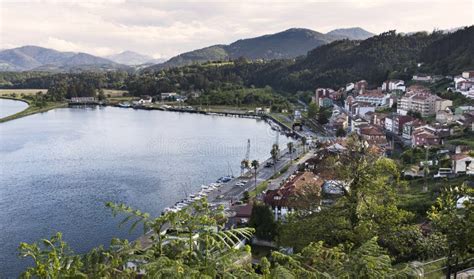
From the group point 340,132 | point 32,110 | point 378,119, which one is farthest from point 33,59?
point 378,119

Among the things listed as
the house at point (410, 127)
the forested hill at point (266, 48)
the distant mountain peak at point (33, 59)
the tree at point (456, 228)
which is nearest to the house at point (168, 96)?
the house at point (410, 127)

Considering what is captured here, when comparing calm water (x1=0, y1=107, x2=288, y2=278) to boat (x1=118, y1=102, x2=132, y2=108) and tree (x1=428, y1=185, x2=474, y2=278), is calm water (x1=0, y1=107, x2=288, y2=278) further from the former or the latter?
boat (x1=118, y1=102, x2=132, y2=108)

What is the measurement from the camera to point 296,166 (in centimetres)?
1452

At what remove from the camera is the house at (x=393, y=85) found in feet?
83.7

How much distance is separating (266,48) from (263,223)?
317 ft

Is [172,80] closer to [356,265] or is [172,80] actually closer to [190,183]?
[190,183]

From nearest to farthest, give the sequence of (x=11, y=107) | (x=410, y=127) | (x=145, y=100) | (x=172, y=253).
→ (x=172, y=253)
(x=410, y=127)
(x=11, y=107)
(x=145, y=100)

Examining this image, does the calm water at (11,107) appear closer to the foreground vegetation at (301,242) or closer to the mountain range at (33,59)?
the foreground vegetation at (301,242)

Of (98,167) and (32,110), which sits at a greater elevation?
(32,110)

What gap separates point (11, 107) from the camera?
35.8 meters

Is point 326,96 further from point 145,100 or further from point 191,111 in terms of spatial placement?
point 145,100

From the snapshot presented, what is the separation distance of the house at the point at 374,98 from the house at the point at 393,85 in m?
1.10

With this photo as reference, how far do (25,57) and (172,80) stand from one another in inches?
6161

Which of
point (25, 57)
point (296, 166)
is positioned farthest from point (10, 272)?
point (25, 57)
